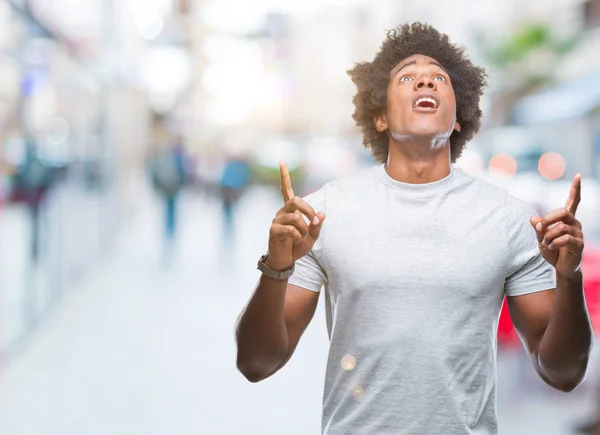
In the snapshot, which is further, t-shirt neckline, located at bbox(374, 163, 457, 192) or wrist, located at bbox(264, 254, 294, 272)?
t-shirt neckline, located at bbox(374, 163, 457, 192)

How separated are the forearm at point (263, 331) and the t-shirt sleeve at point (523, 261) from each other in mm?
470

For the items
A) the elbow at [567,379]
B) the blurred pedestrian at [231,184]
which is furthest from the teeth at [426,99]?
the blurred pedestrian at [231,184]

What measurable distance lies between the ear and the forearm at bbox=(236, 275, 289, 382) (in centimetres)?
49

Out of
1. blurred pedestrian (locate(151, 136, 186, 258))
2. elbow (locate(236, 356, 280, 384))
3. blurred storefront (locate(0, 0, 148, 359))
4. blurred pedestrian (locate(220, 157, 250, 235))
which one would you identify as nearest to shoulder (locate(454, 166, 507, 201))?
elbow (locate(236, 356, 280, 384))

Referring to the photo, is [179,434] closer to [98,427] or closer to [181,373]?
[98,427]

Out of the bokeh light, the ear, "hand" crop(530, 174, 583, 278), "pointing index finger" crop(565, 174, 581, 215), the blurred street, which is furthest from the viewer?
the bokeh light

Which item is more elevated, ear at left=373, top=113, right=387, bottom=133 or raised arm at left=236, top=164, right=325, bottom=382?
ear at left=373, top=113, right=387, bottom=133

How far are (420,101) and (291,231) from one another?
449 mm

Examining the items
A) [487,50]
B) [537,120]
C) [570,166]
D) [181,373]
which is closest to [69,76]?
[181,373]

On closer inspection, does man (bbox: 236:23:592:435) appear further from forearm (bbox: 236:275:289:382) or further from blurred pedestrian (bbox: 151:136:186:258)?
blurred pedestrian (bbox: 151:136:186:258)

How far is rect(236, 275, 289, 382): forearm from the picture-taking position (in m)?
1.97

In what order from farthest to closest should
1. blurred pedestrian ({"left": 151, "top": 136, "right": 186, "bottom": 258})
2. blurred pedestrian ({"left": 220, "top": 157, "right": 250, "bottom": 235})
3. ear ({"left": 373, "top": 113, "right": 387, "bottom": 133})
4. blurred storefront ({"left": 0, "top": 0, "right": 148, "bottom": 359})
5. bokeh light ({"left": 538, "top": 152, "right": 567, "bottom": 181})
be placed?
bokeh light ({"left": 538, "top": 152, "right": 567, "bottom": 181}), blurred pedestrian ({"left": 220, "top": 157, "right": 250, "bottom": 235}), blurred pedestrian ({"left": 151, "top": 136, "right": 186, "bottom": 258}), blurred storefront ({"left": 0, "top": 0, "right": 148, "bottom": 359}), ear ({"left": 373, "top": 113, "right": 387, "bottom": 133})

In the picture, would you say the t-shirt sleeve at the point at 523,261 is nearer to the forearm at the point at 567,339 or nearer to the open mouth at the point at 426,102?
the forearm at the point at 567,339

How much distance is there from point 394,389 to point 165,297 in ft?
29.3
